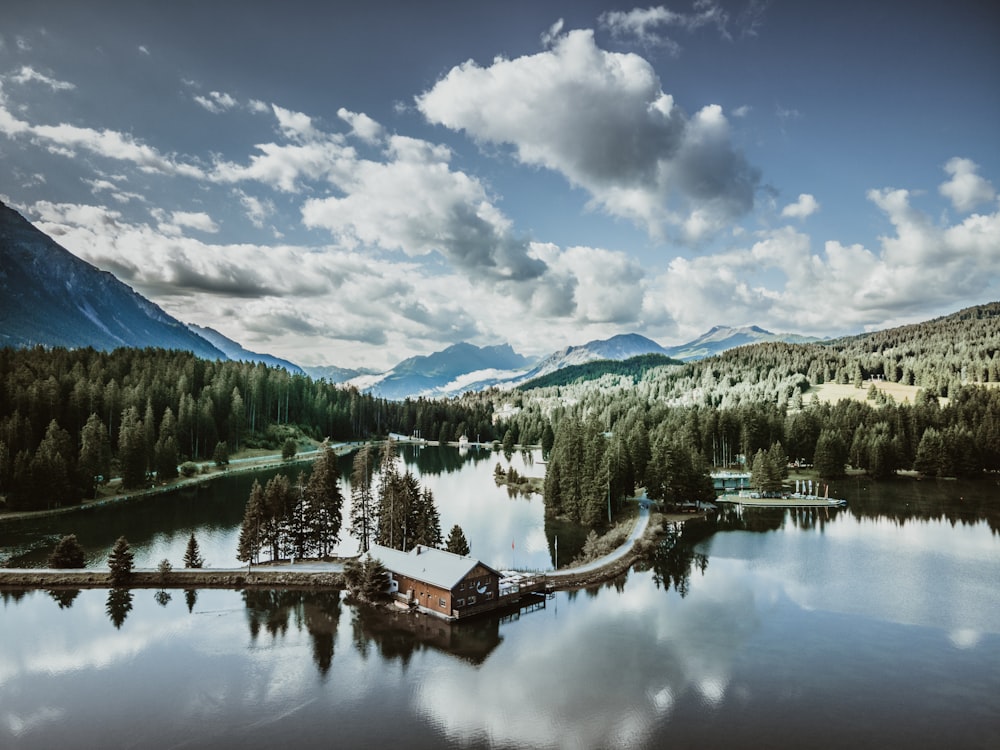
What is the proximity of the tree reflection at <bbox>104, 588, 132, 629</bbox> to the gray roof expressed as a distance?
1822 cm

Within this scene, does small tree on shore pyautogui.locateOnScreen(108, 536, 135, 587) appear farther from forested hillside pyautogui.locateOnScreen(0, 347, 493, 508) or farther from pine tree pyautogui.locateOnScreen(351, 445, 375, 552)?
forested hillside pyautogui.locateOnScreen(0, 347, 493, 508)

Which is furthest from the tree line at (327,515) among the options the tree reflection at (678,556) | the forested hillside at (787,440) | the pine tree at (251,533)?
the forested hillside at (787,440)

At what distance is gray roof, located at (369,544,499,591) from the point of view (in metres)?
43.0

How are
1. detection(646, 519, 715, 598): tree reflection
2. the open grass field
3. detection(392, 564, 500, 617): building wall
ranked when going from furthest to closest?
the open grass field < detection(646, 519, 715, 598): tree reflection < detection(392, 564, 500, 617): building wall

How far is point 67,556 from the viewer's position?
164 feet

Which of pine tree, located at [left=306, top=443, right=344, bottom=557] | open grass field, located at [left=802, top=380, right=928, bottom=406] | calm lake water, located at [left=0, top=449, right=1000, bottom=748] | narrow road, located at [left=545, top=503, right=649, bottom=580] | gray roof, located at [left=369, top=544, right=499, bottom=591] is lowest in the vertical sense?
calm lake water, located at [left=0, top=449, right=1000, bottom=748]

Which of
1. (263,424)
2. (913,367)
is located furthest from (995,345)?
(263,424)

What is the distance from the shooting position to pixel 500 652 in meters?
36.7

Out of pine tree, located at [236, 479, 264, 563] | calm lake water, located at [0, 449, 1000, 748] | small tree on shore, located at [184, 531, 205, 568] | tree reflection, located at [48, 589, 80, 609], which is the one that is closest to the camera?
calm lake water, located at [0, 449, 1000, 748]

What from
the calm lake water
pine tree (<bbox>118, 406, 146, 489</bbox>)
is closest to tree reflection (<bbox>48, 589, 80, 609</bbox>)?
the calm lake water

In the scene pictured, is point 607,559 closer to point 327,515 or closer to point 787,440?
point 327,515

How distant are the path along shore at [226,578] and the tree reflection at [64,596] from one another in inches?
26.8

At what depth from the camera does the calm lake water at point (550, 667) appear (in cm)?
2777

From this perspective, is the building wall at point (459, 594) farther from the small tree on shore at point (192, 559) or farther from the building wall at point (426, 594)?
the small tree on shore at point (192, 559)
